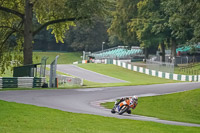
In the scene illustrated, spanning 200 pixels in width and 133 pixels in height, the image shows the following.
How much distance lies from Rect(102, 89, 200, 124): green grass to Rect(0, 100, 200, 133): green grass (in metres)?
6.05

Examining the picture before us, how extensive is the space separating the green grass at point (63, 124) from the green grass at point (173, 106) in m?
6.05

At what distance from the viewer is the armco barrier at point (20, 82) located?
94.5ft

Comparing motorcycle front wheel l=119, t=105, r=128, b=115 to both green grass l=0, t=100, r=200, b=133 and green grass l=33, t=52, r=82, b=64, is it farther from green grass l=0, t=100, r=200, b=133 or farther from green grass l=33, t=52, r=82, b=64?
green grass l=33, t=52, r=82, b=64

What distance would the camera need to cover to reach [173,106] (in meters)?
23.3

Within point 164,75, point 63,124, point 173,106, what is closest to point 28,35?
point 173,106

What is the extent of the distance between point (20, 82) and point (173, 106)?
37.9ft

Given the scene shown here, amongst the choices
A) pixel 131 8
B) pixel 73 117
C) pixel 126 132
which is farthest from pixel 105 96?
pixel 131 8

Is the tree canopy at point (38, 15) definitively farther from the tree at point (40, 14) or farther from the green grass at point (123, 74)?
the green grass at point (123, 74)

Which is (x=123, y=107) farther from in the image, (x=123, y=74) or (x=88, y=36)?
(x=88, y=36)

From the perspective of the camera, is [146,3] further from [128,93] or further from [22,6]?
[128,93]

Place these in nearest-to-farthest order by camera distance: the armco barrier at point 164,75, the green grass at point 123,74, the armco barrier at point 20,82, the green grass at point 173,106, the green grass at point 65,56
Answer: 1. the green grass at point 173,106
2. the armco barrier at point 20,82
3. the armco barrier at point 164,75
4. the green grass at point 123,74
5. the green grass at point 65,56

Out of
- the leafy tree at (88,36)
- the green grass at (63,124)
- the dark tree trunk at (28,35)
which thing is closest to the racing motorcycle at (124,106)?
the green grass at (63,124)

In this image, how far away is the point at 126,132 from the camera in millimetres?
12031

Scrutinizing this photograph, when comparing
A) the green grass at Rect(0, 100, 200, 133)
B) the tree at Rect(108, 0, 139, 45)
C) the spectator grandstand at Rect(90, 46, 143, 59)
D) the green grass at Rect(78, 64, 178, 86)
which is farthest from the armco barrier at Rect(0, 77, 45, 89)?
the spectator grandstand at Rect(90, 46, 143, 59)
